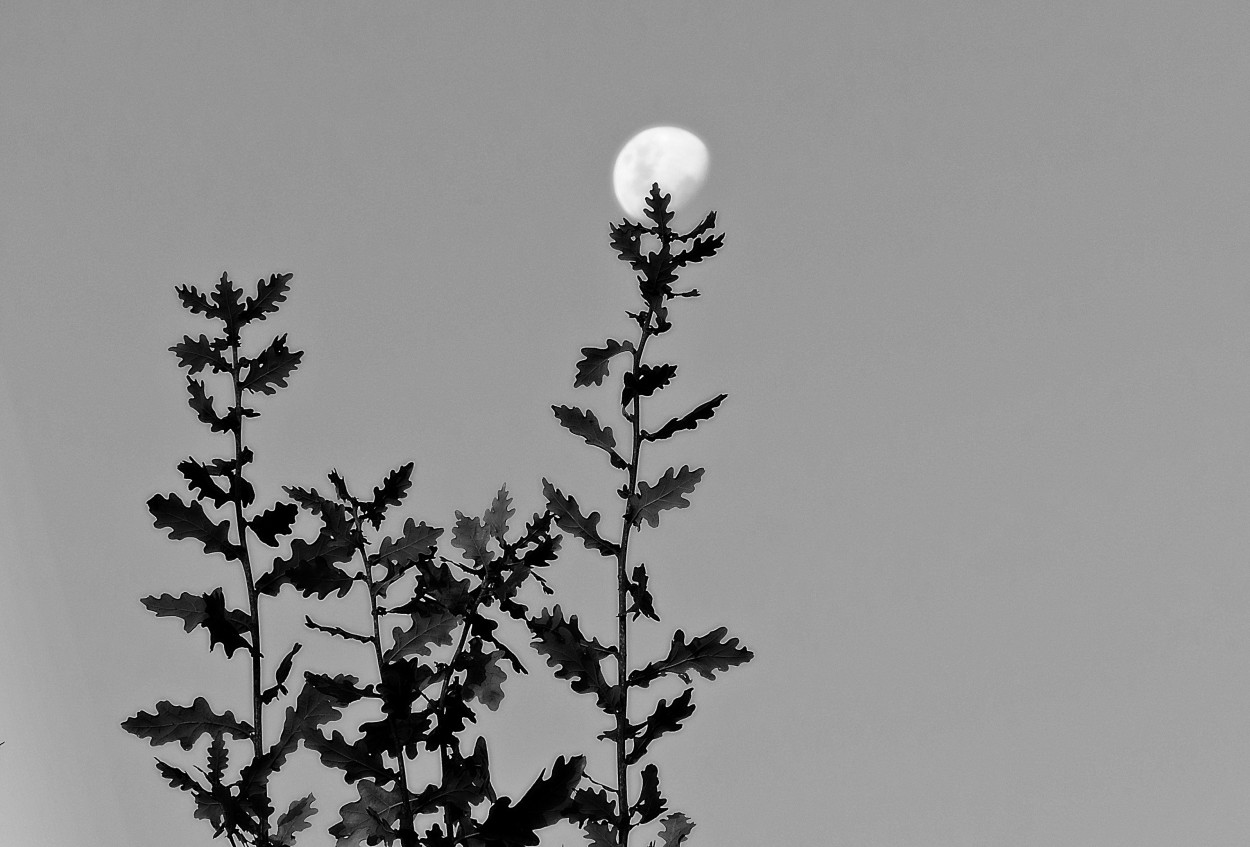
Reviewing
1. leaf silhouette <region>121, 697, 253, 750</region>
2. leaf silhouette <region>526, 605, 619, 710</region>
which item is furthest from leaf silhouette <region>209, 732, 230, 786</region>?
leaf silhouette <region>526, 605, 619, 710</region>

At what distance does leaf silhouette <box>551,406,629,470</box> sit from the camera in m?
1.79

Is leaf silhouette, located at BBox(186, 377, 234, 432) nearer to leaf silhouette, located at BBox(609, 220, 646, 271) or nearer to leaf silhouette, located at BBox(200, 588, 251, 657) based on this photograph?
leaf silhouette, located at BBox(200, 588, 251, 657)

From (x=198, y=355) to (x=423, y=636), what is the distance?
71cm

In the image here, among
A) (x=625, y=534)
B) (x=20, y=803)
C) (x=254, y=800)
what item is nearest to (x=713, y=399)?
(x=625, y=534)

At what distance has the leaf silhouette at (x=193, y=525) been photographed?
178cm

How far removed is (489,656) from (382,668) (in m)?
0.22

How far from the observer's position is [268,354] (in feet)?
6.47

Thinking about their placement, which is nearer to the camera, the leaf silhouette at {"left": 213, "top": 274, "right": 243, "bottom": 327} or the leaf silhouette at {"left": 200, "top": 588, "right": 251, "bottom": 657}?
the leaf silhouette at {"left": 200, "top": 588, "right": 251, "bottom": 657}

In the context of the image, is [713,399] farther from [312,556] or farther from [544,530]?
[312,556]

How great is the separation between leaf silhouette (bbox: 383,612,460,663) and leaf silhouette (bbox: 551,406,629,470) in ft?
1.28

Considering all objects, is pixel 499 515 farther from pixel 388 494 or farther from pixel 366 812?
pixel 366 812

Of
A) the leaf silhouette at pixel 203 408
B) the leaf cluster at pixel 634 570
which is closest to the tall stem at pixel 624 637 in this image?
the leaf cluster at pixel 634 570

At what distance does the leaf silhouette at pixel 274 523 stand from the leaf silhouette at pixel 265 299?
0.42 meters

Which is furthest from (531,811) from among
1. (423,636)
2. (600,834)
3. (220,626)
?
(220,626)
